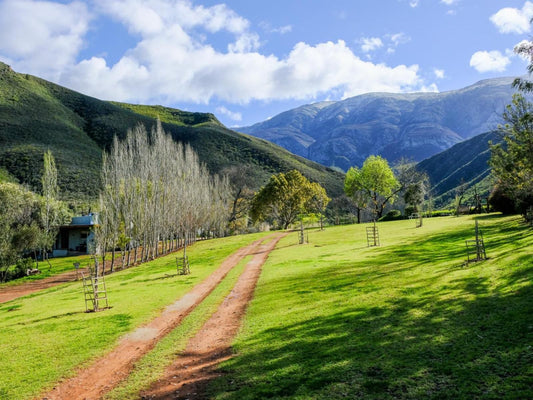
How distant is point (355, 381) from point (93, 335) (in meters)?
9.93

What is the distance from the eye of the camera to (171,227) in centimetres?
5159

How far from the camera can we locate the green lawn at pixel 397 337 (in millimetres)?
6520

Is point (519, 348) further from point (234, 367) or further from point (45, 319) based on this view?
point (45, 319)

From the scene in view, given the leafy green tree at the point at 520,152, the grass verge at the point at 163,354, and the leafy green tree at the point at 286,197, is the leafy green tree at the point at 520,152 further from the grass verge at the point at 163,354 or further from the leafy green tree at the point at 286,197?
the leafy green tree at the point at 286,197

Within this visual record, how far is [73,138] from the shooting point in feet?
351

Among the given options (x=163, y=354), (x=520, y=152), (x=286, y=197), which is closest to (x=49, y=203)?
(x=286, y=197)

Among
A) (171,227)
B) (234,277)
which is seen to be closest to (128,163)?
(171,227)

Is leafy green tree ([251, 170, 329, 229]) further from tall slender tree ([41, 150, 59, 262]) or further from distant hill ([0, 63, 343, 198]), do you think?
distant hill ([0, 63, 343, 198])

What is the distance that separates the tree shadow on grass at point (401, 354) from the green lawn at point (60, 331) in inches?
197

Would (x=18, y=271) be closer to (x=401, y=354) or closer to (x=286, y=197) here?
(x=286, y=197)

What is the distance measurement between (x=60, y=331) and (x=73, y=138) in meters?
Answer: 111

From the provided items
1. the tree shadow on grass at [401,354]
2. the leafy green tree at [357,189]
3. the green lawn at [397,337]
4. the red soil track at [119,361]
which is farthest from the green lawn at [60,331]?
the leafy green tree at [357,189]

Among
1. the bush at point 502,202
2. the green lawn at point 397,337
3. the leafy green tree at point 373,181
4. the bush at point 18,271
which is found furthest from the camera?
the leafy green tree at point 373,181

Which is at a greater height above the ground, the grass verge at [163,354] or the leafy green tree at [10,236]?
the leafy green tree at [10,236]
